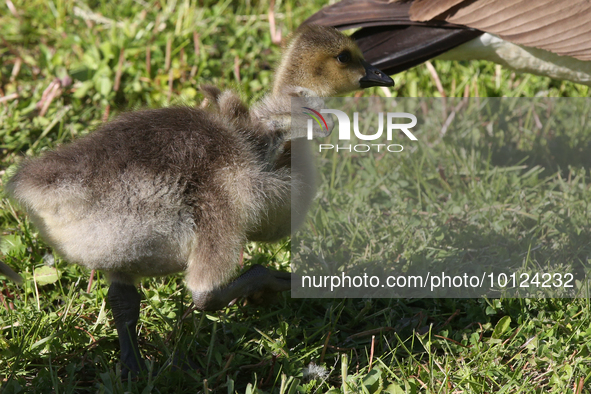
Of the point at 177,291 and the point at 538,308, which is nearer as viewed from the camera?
the point at 538,308

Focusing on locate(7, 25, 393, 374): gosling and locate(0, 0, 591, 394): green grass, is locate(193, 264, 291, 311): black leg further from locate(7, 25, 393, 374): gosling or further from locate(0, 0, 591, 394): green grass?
locate(0, 0, 591, 394): green grass

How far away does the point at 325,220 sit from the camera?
2.72m

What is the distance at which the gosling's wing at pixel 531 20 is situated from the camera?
2.71 meters

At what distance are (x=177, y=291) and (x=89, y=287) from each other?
308mm

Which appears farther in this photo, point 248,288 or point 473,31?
point 473,31

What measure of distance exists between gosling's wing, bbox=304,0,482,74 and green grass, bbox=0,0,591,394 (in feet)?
1.82

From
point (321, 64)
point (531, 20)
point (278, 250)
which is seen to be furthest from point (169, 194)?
point (531, 20)

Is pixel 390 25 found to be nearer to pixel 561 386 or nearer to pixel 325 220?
pixel 325 220

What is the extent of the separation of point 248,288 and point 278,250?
518 mm

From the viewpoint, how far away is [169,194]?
1.82m

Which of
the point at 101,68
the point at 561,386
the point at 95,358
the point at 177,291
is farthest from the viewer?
the point at 101,68

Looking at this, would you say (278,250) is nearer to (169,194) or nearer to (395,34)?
(169,194)

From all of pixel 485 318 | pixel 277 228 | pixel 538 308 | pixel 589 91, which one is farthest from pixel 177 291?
pixel 589 91

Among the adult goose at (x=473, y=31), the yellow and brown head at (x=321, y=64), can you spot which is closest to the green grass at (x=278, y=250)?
the yellow and brown head at (x=321, y=64)
